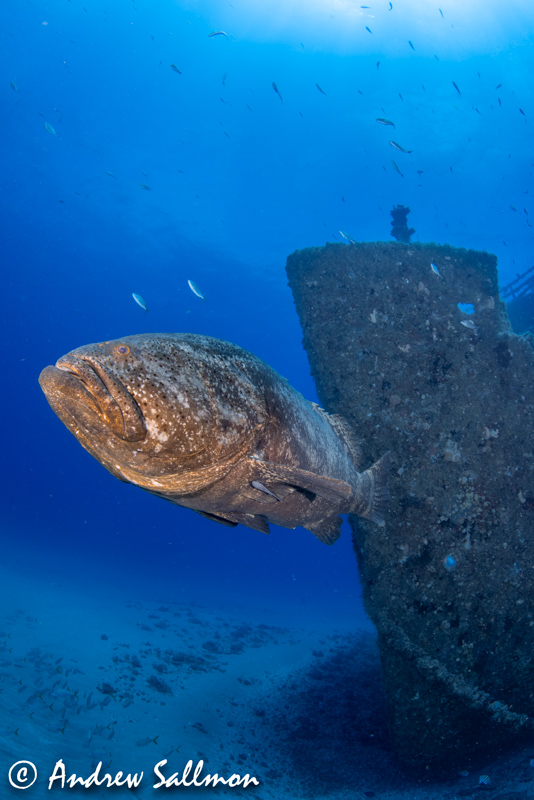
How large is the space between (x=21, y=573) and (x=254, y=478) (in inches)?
1216

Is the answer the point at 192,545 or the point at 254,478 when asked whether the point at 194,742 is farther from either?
the point at 192,545

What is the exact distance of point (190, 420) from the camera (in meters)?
1.79

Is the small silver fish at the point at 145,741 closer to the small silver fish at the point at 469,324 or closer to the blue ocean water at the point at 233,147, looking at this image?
the blue ocean water at the point at 233,147

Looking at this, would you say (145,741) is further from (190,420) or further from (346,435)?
(190,420)

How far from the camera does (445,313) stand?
5.45 meters

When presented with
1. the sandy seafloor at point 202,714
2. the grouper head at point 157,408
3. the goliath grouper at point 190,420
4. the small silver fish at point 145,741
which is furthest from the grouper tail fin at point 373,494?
the small silver fish at point 145,741

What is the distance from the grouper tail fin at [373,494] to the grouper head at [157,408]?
2.16 meters

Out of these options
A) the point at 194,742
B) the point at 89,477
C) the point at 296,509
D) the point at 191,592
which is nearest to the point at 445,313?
the point at 296,509

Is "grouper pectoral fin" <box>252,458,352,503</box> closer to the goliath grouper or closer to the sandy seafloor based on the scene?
the goliath grouper

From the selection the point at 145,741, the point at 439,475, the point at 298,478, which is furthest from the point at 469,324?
the point at 145,741

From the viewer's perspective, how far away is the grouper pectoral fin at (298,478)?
208 centimetres

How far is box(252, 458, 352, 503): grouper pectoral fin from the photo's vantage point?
2.08 m

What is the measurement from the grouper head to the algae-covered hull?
335 centimetres

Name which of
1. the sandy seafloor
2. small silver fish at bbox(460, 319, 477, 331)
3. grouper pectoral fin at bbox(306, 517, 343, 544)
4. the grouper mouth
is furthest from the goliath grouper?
the sandy seafloor
